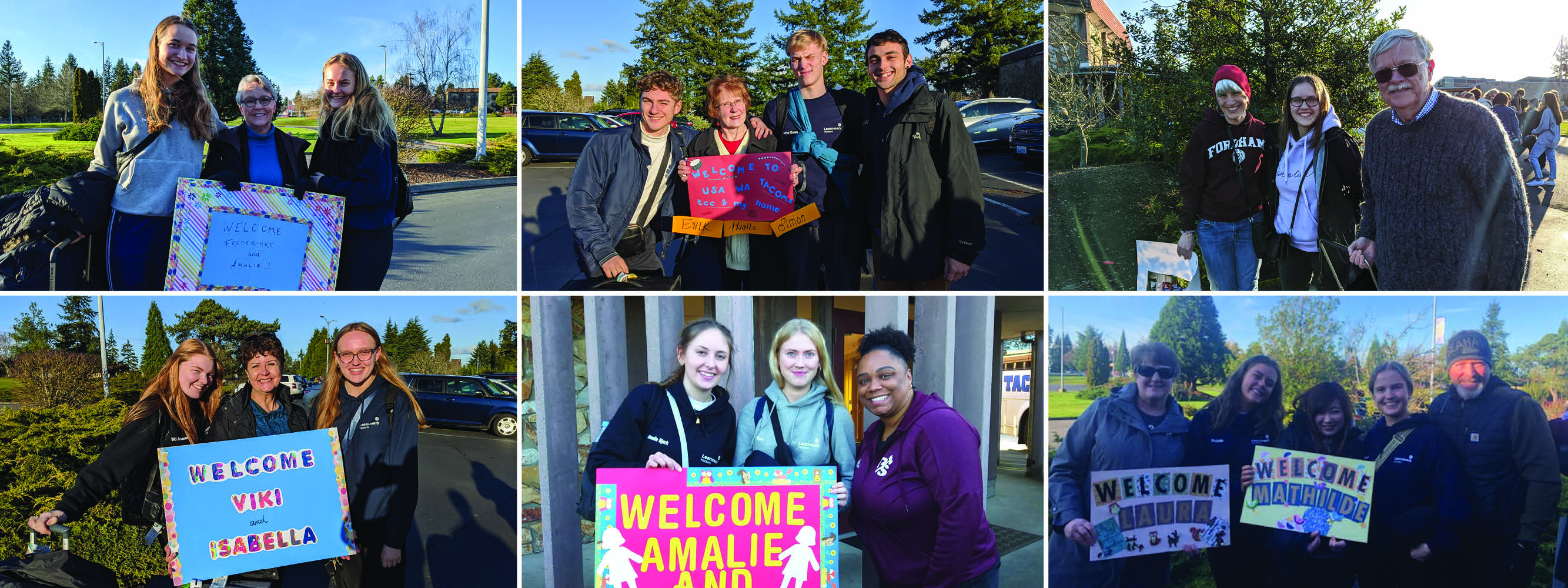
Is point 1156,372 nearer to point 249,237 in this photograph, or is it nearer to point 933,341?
point 933,341

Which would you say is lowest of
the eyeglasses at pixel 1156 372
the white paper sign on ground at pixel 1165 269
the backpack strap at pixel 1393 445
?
the backpack strap at pixel 1393 445

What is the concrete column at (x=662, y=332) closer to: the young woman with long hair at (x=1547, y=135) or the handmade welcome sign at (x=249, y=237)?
the handmade welcome sign at (x=249, y=237)

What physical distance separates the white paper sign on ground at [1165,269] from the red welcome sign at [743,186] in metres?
1.88

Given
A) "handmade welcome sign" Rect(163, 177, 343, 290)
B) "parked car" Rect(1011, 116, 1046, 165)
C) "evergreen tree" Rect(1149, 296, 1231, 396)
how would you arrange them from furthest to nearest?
"parked car" Rect(1011, 116, 1046, 165) → "evergreen tree" Rect(1149, 296, 1231, 396) → "handmade welcome sign" Rect(163, 177, 343, 290)

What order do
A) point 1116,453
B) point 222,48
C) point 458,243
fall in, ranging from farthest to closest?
point 458,243 → point 222,48 → point 1116,453

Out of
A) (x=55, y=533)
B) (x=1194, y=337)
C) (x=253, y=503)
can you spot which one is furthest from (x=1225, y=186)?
(x=55, y=533)

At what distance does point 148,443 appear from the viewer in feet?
13.7

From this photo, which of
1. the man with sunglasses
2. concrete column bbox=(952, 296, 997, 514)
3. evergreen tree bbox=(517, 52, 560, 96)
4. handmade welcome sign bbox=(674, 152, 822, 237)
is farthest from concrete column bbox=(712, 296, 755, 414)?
the man with sunglasses

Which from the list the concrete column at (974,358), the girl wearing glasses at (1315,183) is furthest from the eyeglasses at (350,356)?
the girl wearing glasses at (1315,183)

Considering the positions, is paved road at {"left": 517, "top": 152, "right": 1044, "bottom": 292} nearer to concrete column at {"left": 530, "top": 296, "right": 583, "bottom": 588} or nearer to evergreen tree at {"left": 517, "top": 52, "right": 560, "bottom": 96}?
concrete column at {"left": 530, "top": 296, "right": 583, "bottom": 588}

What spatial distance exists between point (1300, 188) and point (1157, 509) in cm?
168

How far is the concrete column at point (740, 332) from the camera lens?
437 cm

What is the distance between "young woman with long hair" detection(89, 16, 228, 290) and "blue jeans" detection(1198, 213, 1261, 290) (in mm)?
4762

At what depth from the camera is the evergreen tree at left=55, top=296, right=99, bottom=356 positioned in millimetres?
4406
